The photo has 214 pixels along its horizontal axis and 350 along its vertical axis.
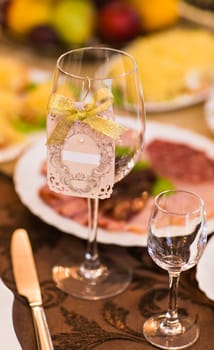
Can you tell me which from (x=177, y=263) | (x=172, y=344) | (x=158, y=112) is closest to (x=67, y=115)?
(x=177, y=263)

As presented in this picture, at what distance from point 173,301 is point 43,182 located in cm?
45

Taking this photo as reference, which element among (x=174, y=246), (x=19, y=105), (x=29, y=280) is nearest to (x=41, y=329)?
(x=29, y=280)

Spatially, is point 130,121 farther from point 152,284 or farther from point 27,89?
point 27,89

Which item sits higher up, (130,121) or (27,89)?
(130,121)

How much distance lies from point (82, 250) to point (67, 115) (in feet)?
1.07

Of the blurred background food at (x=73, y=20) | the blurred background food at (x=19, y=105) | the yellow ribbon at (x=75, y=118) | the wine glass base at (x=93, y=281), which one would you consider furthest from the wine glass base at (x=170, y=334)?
the blurred background food at (x=73, y=20)

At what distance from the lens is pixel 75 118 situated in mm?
934

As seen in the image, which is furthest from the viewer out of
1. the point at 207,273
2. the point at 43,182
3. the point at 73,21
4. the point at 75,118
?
the point at 73,21

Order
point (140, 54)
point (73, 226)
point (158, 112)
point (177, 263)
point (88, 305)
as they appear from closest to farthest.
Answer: point (177, 263), point (88, 305), point (73, 226), point (158, 112), point (140, 54)

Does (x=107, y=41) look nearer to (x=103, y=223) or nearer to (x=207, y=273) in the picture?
(x=103, y=223)

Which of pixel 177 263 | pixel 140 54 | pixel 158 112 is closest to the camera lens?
pixel 177 263

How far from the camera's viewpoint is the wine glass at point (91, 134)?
94 cm

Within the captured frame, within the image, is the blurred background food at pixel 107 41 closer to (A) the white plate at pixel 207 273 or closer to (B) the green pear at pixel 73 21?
(B) the green pear at pixel 73 21

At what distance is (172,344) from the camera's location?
96 centimetres
